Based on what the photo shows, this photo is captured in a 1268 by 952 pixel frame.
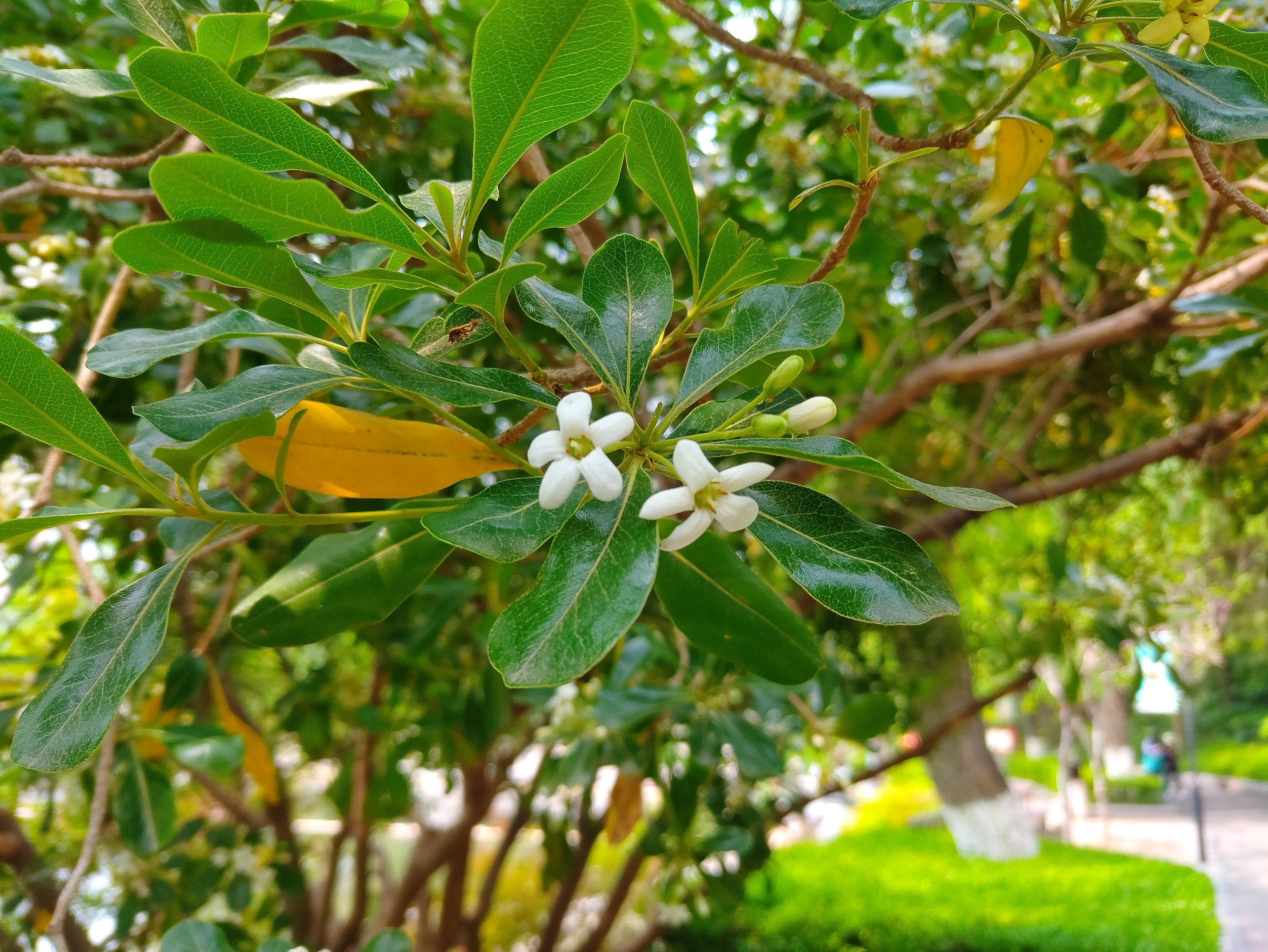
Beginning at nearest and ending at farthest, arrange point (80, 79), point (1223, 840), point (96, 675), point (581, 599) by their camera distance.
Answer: point (581, 599), point (96, 675), point (80, 79), point (1223, 840)

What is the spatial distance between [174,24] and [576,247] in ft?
1.47

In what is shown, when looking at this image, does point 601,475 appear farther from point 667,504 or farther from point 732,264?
point 732,264

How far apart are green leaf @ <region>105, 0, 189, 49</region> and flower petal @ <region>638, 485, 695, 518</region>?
66 cm

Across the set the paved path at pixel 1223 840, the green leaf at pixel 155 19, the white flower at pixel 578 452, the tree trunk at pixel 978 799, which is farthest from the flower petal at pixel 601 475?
the tree trunk at pixel 978 799

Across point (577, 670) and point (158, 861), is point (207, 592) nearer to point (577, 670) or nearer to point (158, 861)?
point (158, 861)

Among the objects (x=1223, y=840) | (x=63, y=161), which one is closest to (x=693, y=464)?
(x=63, y=161)

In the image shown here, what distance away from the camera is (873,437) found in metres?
3.22

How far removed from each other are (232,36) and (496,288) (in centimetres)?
39

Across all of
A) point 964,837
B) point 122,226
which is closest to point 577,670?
point 122,226

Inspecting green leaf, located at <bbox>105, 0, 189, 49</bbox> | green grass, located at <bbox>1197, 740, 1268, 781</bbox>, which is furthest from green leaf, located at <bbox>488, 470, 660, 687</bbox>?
green grass, located at <bbox>1197, 740, 1268, 781</bbox>

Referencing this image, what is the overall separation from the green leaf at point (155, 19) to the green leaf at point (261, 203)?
0.38 m

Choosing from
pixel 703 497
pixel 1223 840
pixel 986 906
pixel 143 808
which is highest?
pixel 703 497

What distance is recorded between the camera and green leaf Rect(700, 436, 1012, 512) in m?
0.55

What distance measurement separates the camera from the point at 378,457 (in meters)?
0.71
